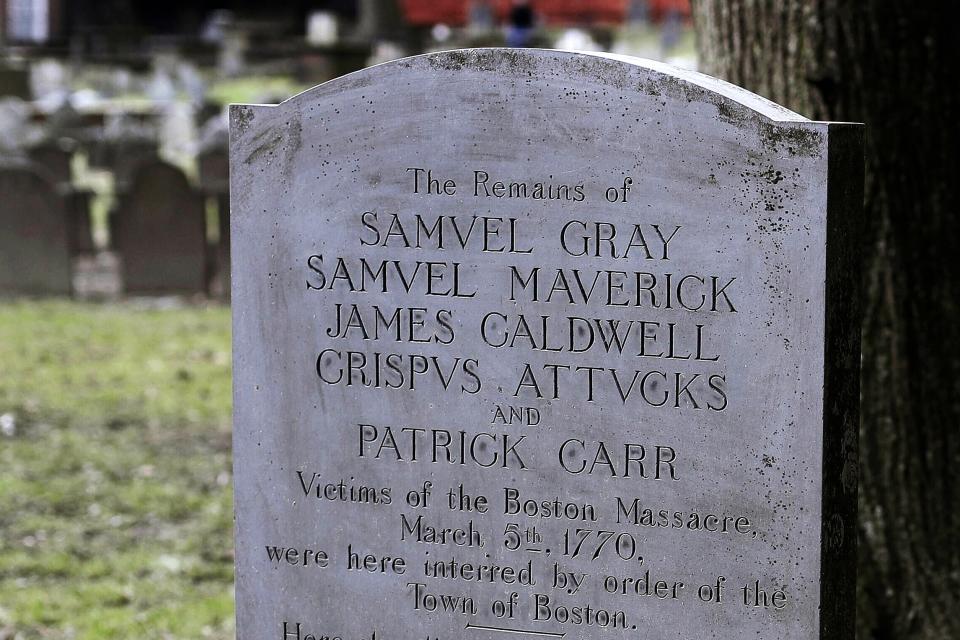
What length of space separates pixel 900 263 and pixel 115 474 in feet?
13.1

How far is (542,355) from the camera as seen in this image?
328 cm

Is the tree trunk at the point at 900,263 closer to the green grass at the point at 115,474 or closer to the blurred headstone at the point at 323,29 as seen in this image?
the green grass at the point at 115,474

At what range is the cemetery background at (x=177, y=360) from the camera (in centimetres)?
427

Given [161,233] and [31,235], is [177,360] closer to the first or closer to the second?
[161,233]

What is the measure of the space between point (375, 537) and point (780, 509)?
94cm

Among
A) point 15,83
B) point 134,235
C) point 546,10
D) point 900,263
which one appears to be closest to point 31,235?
point 134,235

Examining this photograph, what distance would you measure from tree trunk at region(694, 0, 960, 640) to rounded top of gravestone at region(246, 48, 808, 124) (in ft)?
3.72

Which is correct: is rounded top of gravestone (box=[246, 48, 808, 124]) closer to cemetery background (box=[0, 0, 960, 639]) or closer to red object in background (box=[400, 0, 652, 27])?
cemetery background (box=[0, 0, 960, 639])

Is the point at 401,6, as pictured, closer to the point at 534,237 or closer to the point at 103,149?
the point at 103,149

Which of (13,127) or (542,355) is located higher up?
(13,127)

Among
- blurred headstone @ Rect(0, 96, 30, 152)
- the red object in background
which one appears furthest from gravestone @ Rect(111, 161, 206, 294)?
the red object in background

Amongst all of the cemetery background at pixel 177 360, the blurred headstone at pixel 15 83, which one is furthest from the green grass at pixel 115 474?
the blurred headstone at pixel 15 83

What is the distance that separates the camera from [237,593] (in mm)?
3602

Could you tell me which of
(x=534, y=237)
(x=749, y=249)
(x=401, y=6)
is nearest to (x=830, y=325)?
(x=749, y=249)
